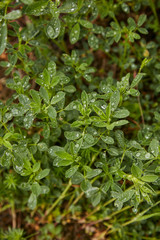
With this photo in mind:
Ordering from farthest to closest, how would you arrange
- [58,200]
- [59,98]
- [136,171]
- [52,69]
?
[58,200]
[52,69]
[59,98]
[136,171]

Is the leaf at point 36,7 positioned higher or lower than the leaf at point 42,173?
higher

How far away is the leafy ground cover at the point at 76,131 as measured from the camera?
1402mm

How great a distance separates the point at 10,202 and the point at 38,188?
0.96 m

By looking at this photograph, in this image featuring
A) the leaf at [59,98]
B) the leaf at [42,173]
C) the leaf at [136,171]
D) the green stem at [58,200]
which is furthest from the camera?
the green stem at [58,200]

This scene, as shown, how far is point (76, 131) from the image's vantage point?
150 centimetres

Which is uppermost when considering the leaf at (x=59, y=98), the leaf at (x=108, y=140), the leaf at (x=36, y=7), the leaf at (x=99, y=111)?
the leaf at (x=36, y=7)

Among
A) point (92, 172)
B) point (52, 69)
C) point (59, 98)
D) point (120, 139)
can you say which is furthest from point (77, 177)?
point (52, 69)

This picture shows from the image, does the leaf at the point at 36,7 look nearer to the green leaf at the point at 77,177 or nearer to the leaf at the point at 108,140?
the leaf at the point at 108,140

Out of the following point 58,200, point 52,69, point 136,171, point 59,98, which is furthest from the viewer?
point 58,200

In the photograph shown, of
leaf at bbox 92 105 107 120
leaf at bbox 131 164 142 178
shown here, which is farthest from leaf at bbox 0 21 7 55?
leaf at bbox 131 164 142 178

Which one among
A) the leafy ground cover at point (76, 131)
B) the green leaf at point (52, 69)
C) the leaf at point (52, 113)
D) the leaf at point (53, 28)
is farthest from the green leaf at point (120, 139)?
the leaf at point (53, 28)

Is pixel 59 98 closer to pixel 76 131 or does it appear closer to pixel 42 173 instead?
pixel 76 131

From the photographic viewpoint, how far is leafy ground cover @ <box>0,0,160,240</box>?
4.60 ft

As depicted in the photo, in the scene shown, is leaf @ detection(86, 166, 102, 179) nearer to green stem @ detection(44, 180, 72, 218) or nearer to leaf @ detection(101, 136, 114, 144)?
leaf @ detection(101, 136, 114, 144)
